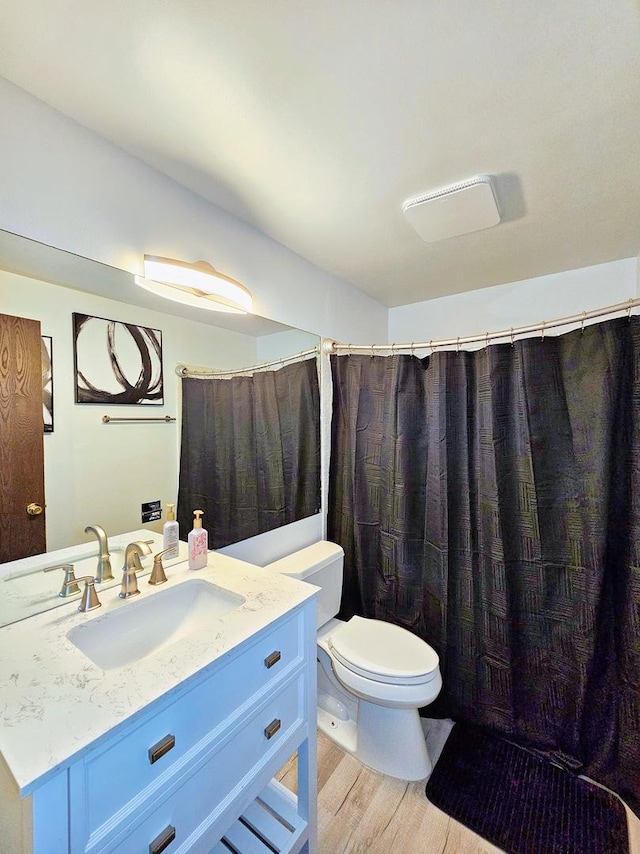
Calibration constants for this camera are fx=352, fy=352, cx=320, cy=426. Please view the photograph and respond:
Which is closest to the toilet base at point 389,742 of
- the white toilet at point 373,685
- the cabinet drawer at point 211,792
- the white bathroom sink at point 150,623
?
the white toilet at point 373,685

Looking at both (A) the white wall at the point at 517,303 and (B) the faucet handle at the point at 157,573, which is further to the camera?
(A) the white wall at the point at 517,303

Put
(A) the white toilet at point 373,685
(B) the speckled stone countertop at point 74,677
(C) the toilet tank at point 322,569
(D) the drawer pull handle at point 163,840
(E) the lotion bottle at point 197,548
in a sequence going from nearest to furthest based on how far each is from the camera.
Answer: (B) the speckled stone countertop at point 74,677 → (D) the drawer pull handle at point 163,840 → (E) the lotion bottle at point 197,548 → (A) the white toilet at point 373,685 → (C) the toilet tank at point 322,569

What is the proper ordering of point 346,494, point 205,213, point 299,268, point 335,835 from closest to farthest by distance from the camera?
point 335,835
point 205,213
point 299,268
point 346,494

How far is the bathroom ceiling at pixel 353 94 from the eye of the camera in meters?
0.73

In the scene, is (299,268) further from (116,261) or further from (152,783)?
(152,783)

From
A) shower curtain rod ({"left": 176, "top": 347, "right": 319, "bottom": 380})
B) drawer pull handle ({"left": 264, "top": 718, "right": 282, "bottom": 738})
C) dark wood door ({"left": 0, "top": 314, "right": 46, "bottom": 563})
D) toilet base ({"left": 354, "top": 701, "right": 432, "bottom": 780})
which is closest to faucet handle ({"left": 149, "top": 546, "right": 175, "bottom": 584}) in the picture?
dark wood door ({"left": 0, "top": 314, "right": 46, "bottom": 563})

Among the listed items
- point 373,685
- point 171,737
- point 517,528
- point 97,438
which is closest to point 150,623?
point 171,737

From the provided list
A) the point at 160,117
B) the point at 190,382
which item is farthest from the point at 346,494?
the point at 160,117

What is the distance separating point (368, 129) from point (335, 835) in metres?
2.26

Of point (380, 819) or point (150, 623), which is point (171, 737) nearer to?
point (150, 623)

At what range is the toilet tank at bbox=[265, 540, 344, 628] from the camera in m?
1.59

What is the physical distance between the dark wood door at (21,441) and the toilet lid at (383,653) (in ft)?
3.91

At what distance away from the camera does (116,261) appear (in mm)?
1090

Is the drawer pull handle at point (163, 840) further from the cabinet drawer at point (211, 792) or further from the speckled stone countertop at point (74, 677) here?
the speckled stone countertop at point (74, 677)
